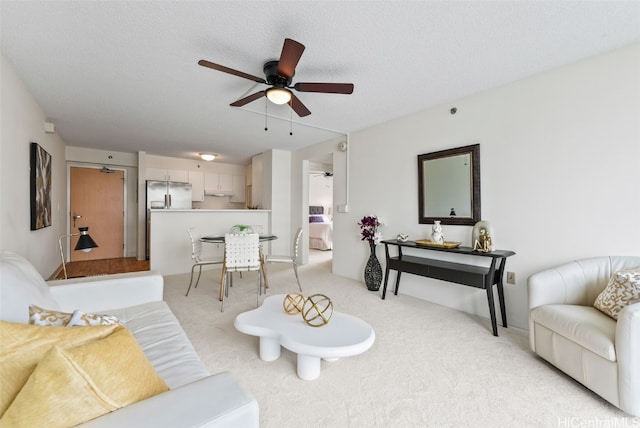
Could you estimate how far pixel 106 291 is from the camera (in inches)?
74.7

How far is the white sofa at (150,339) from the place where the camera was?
68 cm

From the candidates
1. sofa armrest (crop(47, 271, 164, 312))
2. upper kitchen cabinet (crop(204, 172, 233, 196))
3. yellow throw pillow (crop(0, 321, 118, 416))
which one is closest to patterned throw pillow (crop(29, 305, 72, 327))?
yellow throw pillow (crop(0, 321, 118, 416))

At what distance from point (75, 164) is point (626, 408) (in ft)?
25.6

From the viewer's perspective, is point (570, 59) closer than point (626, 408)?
No

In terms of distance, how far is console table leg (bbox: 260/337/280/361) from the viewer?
1919 millimetres

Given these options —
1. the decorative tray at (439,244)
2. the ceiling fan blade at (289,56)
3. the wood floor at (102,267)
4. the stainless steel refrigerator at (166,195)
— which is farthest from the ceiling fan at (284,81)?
the stainless steel refrigerator at (166,195)

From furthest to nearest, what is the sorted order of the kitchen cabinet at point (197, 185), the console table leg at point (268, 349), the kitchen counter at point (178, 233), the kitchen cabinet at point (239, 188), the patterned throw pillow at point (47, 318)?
the kitchen cabinet at point (239, 188)
the kitchen cabinet at point (197, 185)
the kitchen counter at point (178, 233)
the console table leg at point (268, 349)
the patterned throw pillow at point (47, 318)

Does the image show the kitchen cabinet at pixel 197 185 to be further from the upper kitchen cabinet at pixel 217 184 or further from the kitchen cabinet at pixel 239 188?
the kitchen cabinet at pixel 239 188

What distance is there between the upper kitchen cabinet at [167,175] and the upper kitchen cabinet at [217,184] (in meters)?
0.47

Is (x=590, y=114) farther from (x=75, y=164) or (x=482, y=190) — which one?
(x=75, y=164)

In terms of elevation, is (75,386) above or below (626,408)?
above

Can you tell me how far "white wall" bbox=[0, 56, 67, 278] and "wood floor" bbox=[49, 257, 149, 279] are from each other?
3.59 feet

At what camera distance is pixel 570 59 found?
2184mm

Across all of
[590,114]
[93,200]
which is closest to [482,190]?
[590,114]
